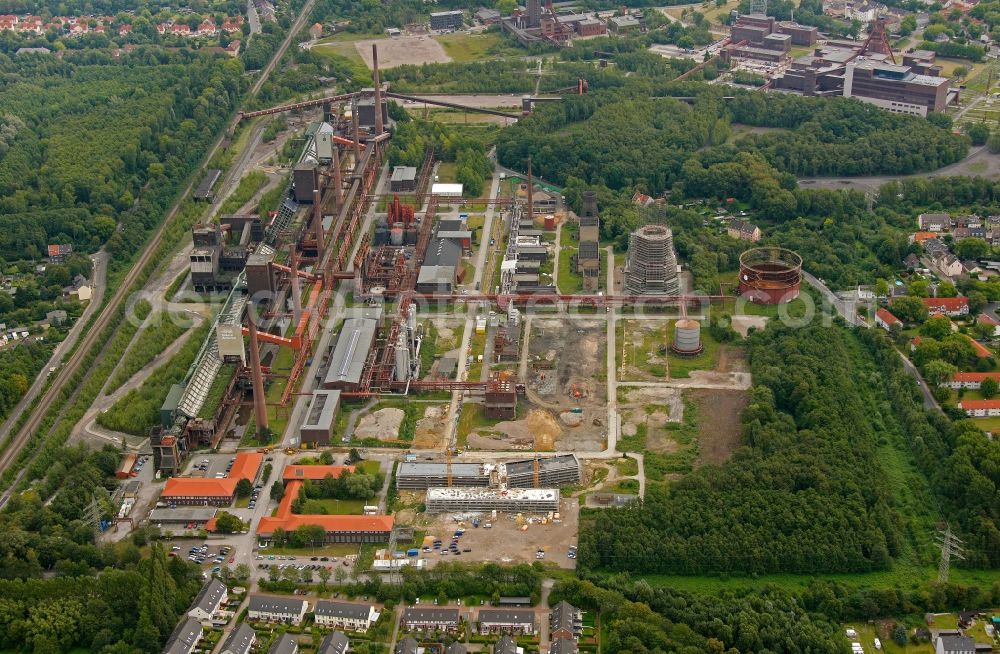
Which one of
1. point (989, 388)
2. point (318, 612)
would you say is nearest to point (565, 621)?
point (318, 612)

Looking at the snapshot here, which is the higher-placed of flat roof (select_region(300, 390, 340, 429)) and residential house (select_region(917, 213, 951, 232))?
flat roof (select_region(300, 390, 340, 429))

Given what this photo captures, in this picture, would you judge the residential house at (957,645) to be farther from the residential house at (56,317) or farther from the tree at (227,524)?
the residential house at (56,317)

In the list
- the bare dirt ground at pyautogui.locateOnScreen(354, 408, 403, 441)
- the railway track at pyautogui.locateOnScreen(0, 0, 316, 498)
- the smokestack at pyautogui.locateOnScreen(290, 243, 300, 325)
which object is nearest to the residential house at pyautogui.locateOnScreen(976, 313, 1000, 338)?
the bare dirt ground at pyautogui.locateOnScreen(354, 408, 403, 441)

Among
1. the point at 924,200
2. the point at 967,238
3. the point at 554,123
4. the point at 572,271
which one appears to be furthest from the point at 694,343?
the point at 554,123

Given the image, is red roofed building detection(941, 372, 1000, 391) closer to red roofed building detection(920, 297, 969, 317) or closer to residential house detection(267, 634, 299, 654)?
red roofed building detection(920, 297, 969, 317)

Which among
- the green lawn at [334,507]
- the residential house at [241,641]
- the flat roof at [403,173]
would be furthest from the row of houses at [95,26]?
the residential house at [241,641]

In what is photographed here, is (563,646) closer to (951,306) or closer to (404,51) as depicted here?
(951,306)

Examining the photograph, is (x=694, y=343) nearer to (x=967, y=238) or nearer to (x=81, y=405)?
(x=967, y=238)
